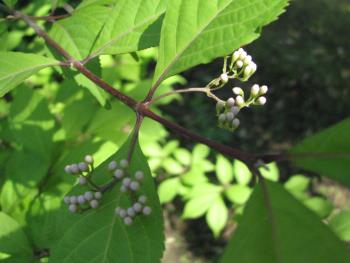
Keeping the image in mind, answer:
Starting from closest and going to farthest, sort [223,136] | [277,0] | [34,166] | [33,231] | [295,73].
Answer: [277,0]
[33,231]
[34,166]
[223,136]
[295,73]

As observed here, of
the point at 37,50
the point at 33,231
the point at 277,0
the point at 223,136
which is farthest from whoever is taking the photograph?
the point at 223,136

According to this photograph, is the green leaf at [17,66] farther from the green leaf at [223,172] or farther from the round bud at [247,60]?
the green leaf at [223,172]

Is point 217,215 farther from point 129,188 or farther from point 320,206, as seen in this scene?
point 129,188

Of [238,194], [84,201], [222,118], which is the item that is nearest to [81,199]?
[84,201]

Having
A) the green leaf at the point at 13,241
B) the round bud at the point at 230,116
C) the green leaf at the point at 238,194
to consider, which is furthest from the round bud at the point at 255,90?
the green leaf at the point at 238,194

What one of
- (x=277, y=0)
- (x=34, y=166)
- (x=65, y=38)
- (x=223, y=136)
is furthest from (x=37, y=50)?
(x=223, y=136)

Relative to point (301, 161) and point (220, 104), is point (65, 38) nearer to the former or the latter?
point (220, 104)
